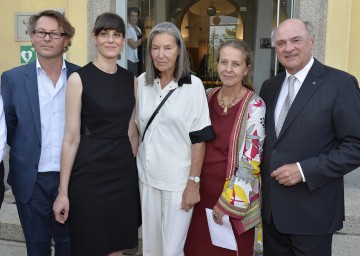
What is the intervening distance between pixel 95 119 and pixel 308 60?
4.54 feet

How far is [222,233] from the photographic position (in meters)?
2.62

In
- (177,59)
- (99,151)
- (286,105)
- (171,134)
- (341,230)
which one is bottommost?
(341,230)

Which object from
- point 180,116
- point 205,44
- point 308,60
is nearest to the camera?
point 308,60

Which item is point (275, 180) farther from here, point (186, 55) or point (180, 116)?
point (186, 55)

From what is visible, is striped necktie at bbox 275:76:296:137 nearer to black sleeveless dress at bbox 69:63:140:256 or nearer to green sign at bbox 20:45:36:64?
black sleeveless dress at bbox 69:63:140:256

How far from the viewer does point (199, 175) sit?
2613 millimetres

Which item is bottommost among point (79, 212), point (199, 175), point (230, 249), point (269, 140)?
point (230, 249)

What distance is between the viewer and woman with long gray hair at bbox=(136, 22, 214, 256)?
257 centimetres

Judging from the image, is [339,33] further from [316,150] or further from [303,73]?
[316,150]

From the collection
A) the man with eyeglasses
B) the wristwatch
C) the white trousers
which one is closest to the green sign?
the man with eyeglasses

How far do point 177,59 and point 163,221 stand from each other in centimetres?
111

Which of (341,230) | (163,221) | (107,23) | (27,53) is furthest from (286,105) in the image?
(27,53)

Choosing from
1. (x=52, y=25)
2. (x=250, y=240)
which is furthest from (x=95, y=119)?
(x=250, y=240)

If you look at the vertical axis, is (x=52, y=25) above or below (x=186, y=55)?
above
